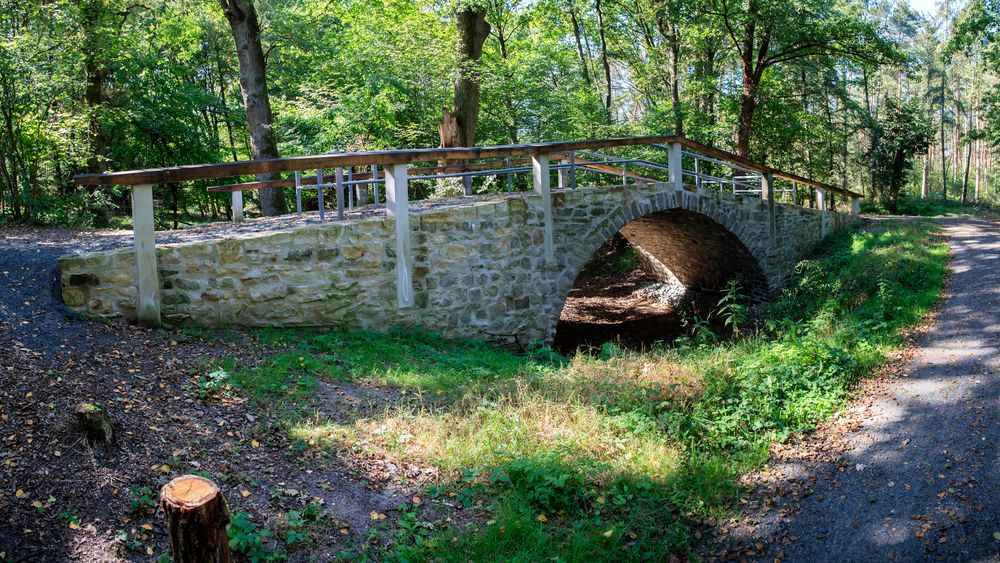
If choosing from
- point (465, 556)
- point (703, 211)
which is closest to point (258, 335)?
point (465, 556)

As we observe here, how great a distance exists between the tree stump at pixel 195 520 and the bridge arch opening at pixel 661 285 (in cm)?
933

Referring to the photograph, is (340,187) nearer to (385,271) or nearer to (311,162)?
(311,162)

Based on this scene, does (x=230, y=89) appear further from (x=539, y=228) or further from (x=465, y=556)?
(x=465, y=556)

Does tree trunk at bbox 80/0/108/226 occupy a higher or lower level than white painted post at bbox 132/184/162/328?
higher

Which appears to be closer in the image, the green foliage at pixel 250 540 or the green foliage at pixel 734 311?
the green foliage at pixel 250 540

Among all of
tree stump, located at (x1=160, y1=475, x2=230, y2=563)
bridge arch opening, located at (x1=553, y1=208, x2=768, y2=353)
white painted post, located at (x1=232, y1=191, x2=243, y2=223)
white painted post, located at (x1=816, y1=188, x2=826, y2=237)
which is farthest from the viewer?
white painted post, located at (x1=816, y1=188, x2=826, y2=237)

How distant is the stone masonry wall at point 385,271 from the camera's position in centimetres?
636

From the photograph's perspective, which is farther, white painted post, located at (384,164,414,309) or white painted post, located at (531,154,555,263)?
white painted post, located at (531,154,555,263)

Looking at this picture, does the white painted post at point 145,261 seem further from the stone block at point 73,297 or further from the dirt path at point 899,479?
the dirt path at point 899,479

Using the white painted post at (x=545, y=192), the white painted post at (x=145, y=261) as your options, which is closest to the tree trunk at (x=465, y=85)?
the white painted post at (x=545, y=192)

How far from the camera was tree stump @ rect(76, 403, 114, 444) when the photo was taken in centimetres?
394

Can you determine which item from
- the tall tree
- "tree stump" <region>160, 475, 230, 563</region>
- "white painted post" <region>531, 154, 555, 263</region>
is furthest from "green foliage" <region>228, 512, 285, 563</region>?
the tall tree

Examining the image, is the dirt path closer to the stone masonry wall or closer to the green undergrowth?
the green undergrowth

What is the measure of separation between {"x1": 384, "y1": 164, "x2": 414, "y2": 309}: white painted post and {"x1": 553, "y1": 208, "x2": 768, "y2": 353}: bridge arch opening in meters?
4.87
